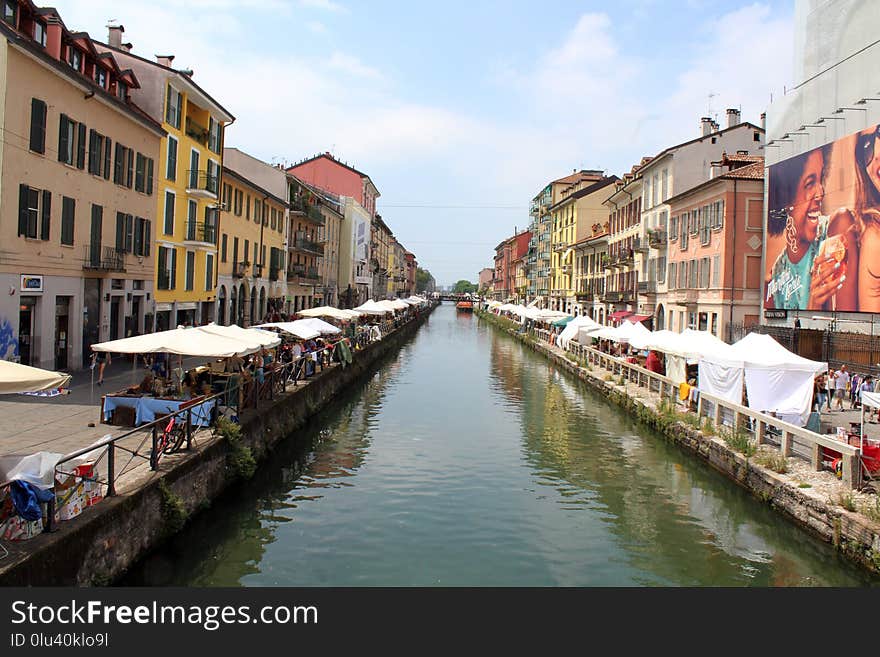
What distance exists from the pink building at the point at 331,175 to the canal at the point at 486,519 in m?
58.1

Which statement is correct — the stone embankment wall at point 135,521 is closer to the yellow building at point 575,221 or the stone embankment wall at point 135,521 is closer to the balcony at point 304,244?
the balcony at point 304,244

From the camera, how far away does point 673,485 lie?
1485cm

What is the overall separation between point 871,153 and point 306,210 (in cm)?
3851

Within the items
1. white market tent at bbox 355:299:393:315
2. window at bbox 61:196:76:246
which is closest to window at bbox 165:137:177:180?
window at bbox 61:196:76:246

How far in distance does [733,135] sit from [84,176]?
109 feet

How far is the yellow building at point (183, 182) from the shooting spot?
27.7 m

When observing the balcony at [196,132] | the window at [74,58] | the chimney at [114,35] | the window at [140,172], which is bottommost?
the window at [140,172]

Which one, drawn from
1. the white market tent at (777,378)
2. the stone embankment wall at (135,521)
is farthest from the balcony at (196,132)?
the white market tent at (777,378)

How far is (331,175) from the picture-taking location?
76.4m

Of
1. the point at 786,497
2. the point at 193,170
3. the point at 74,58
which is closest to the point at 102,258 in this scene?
the point at 74,58

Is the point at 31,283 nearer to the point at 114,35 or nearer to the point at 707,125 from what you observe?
the point at 114,35
